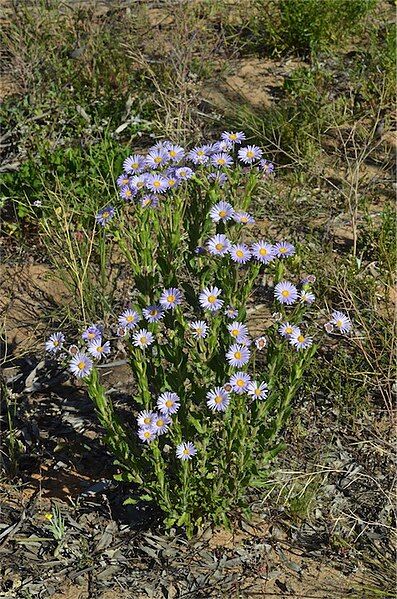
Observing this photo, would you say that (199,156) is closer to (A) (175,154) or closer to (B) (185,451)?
(A) (175,154)

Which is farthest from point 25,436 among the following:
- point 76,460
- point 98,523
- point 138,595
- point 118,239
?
point 118,239

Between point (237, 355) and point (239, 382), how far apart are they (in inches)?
3.8

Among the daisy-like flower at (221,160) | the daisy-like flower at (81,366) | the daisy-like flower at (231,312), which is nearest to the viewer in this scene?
the daisy-like flower at (81,366)

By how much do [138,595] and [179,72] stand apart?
3.42 metres

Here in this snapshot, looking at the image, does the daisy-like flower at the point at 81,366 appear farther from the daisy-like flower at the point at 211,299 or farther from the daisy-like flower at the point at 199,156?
the daisy-like flower at the point at 199,156

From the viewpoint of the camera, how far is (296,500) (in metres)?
3.43

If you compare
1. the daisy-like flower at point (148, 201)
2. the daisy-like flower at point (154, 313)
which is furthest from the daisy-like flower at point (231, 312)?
the daisy-like flower at point (148, 201)

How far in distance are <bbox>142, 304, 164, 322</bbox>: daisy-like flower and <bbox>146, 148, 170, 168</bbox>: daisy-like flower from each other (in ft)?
1.82

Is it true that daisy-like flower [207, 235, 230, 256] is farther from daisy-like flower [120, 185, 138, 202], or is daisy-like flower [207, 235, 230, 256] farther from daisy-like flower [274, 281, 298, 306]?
daisy-like flower [120, 185, 138, 202]

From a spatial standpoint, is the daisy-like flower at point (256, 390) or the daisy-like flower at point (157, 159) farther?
the daisy-like flower at point (157, 159)

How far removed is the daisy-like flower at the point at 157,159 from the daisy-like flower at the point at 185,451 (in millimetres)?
1042

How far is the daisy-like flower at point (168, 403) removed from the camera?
2.93m

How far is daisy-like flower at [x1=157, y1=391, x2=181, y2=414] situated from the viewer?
2926 mm

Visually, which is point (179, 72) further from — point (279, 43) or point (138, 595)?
point (138, 595)
